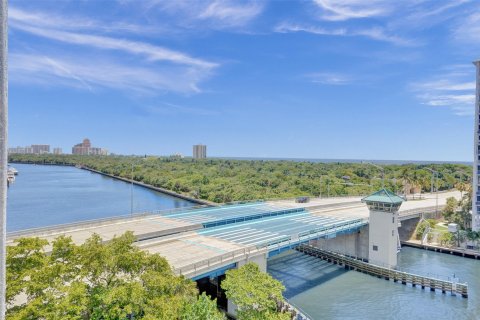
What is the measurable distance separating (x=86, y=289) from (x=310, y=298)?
26348 millimetres

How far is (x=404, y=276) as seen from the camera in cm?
4197

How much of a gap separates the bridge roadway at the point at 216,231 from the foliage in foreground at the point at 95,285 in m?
7.93

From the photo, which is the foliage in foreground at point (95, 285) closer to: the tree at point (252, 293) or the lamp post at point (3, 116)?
the tree at point (252, 293)

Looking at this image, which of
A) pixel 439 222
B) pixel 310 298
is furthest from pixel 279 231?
pixel 439 222

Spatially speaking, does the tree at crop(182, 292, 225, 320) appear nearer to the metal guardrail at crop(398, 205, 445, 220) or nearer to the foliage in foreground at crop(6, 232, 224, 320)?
the foliage in foreground at crop(6, 232, 224, 320)

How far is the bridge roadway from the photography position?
98.4 ft

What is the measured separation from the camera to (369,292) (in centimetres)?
3872

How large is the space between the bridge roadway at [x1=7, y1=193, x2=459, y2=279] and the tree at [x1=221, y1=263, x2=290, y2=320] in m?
4.78

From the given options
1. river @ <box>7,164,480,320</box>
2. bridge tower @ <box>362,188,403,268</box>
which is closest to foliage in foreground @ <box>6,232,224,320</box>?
river @ <box>7,164,480,320</box>

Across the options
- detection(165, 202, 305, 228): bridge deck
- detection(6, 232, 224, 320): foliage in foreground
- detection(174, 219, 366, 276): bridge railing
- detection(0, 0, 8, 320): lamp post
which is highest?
detection(0, 0, 8, 320): lamp post

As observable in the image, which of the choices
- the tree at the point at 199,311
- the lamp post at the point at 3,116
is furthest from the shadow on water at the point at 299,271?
the lamp post at the point at 3,116

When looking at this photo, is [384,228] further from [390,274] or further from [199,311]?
[199,311]

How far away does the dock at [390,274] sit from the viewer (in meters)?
38.9

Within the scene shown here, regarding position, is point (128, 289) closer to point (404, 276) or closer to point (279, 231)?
point (279, 231)
